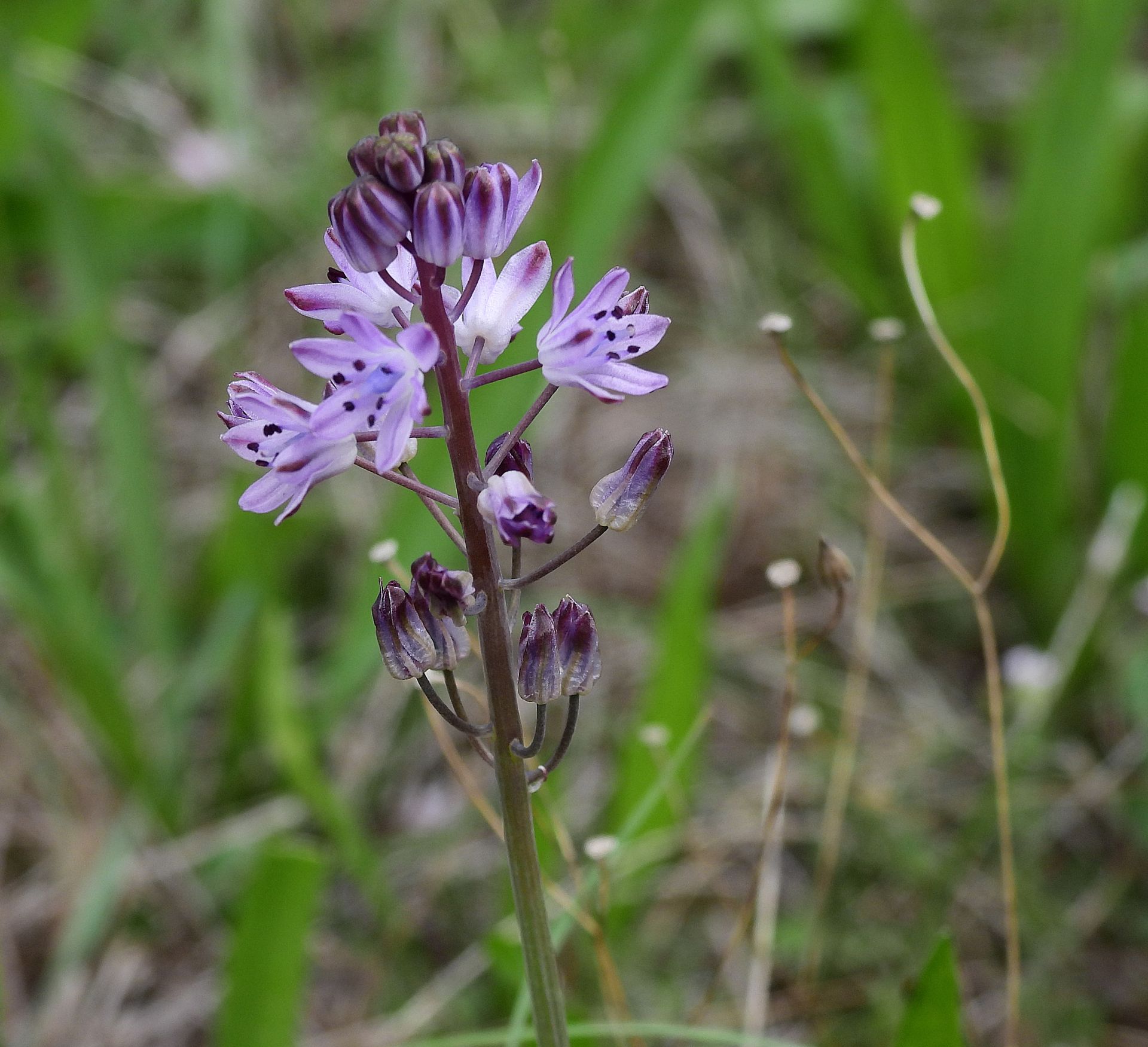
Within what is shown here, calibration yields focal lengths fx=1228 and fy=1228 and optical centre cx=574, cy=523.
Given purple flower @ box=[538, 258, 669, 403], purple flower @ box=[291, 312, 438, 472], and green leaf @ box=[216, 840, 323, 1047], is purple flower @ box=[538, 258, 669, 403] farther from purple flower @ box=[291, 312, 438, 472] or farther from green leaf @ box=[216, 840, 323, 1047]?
green leaf @ box=[216, 840, 323, 1047]

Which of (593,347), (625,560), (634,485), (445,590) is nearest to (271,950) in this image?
(445,590)

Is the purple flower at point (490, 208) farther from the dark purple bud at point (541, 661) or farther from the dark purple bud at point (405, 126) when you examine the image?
the dark purple bud at point (541, 661)

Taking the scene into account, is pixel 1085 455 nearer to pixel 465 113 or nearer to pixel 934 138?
pixel 934 138

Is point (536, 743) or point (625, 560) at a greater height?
point (536, 743)

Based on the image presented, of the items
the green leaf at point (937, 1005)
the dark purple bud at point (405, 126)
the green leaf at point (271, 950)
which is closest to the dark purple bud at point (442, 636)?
the dark purple bud at point (405, 126)

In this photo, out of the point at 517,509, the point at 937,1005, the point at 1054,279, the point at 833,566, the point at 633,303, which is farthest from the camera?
the point at 1054,279

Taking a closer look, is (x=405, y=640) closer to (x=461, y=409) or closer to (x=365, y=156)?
(x=461, y=409)

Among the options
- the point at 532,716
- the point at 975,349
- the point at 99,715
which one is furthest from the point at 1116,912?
the point at 99,715
